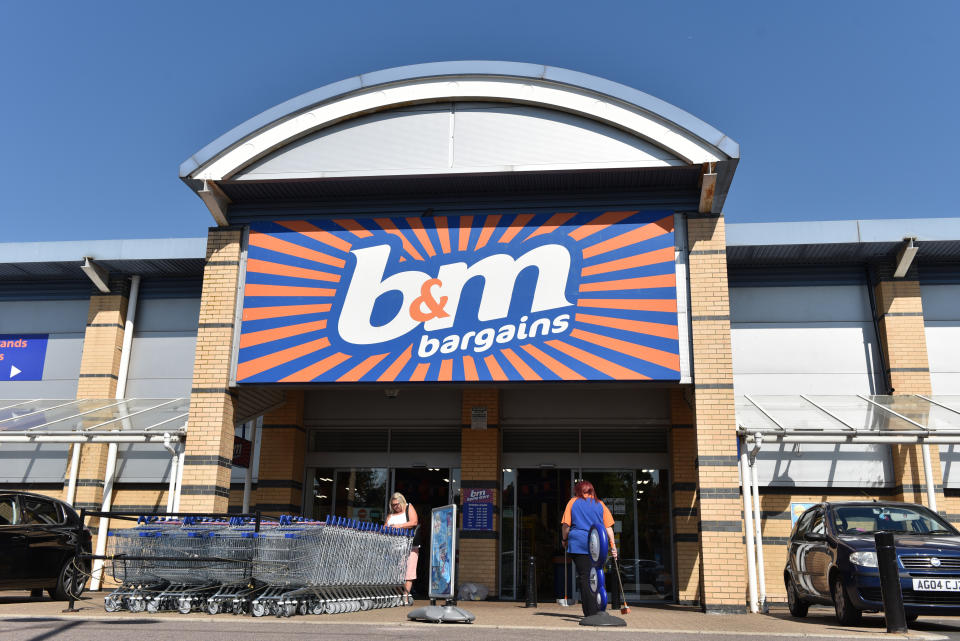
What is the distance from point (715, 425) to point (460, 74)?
6618mm

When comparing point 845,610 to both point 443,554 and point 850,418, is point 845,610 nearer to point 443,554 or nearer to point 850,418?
point 443,554

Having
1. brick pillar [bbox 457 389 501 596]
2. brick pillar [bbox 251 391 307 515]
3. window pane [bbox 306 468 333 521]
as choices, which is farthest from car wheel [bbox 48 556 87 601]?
brick pillar [bbox 457 389 501 596]

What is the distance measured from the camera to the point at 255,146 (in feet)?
44.1

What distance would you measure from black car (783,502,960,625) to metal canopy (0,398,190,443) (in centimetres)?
945

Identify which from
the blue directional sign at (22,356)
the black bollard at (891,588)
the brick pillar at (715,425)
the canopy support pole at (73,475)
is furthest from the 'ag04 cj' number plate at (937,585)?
the blue directional sign at (22,356)

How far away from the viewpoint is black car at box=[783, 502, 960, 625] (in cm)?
886

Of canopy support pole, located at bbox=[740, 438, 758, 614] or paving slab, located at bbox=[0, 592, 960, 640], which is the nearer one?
paving slab, located at bbox=[0, 592, 960, 640]

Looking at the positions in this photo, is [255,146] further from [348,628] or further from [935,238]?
[935,238]

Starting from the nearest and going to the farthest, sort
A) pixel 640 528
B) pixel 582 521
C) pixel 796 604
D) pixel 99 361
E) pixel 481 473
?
pixel 582 521
pixel 796 604
pixel 640 528
pixel 481 473
pixel 99 361

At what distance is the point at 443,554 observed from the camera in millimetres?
9766

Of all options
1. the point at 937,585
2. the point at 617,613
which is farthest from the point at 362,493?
the point at 937,585

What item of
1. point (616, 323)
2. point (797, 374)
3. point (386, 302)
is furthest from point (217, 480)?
point (797, 374)

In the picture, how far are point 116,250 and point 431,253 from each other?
695 centimetres

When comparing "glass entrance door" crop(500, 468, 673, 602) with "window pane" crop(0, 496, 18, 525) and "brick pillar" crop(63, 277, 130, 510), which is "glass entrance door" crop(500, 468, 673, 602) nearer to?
"brick pillar" crop(63, 277, 130, 510)
